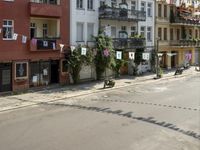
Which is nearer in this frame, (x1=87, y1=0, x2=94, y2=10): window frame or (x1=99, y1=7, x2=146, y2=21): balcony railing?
(x1=87, y1=0, x2=94, y2=10): window frame

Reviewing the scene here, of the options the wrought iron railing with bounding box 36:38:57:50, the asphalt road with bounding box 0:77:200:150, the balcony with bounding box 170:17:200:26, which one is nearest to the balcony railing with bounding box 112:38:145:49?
the wrought iron railing with bounding box 36:38:57:50

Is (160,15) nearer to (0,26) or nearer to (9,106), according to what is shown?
(0,26)

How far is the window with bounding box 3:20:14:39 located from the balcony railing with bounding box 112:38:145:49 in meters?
14.5

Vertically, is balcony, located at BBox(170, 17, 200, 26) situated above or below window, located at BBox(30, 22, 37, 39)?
above

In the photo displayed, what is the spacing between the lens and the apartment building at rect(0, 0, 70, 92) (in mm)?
32781

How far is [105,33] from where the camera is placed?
148 ft

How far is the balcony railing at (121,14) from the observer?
1709 inches

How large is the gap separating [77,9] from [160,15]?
19260 mm

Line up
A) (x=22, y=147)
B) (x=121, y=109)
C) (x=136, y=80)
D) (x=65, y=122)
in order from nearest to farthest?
(x=22, y=147) < (x=65, y=122) < (x=121, y=109) < (x=136, y=80)

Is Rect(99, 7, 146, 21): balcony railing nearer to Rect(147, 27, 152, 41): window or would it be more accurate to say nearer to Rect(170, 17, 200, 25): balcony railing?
Rect(147, 27, 152, 41): window

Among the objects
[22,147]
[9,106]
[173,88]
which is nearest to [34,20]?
[9,106]

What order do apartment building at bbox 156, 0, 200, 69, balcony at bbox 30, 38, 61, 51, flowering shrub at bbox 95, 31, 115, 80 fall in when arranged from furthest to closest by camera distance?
apartment building at bbox 156, 0, 200, 69, flowering shrub at bbox 95, 31, 115, 80, balcony at bbox 30, 38, 61, 51

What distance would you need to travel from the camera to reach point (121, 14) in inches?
1809

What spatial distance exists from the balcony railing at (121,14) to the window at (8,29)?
12.6m
